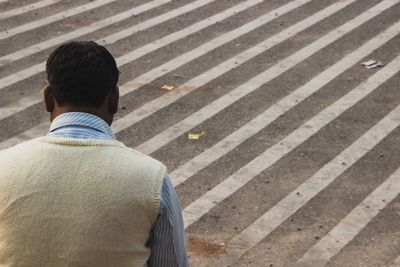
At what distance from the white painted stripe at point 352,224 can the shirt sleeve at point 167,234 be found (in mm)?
3922

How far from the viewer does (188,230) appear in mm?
7184

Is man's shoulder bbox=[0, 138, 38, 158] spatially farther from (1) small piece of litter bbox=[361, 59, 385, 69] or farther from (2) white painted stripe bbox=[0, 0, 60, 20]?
(2) white painted stripe bbox=[0, 0, 60, 20]

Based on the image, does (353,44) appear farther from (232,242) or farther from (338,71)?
(232,242)

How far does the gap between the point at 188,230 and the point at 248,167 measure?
130 cm

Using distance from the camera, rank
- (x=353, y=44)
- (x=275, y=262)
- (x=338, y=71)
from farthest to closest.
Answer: (x=353, y=44) → (x=338, y=71) → (x=275, y=262)

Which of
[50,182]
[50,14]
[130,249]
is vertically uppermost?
[50,182]

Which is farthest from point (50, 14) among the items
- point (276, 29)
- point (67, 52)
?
point (67, 52)

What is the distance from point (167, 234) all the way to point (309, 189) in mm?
5124

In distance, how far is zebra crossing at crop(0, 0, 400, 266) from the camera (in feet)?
23.5

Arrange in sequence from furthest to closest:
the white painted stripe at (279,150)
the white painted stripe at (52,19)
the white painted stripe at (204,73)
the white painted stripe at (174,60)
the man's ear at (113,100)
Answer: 1. the white painted stripe at (52,19)
2. the white painted stripe at (174,60)
3. the white painted stripe at (204,73)
4. the white painted stripe at (279,150)
5. the man's ear at (113,100)

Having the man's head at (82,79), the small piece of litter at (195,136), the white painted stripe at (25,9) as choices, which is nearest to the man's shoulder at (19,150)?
the man's head at (82,79)

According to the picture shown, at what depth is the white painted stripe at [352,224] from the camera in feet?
22.2

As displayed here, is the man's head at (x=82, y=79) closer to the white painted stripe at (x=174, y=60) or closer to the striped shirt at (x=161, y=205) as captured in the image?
the striped shirt at (x=161, y=205)

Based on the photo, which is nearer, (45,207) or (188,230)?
(45,207)
